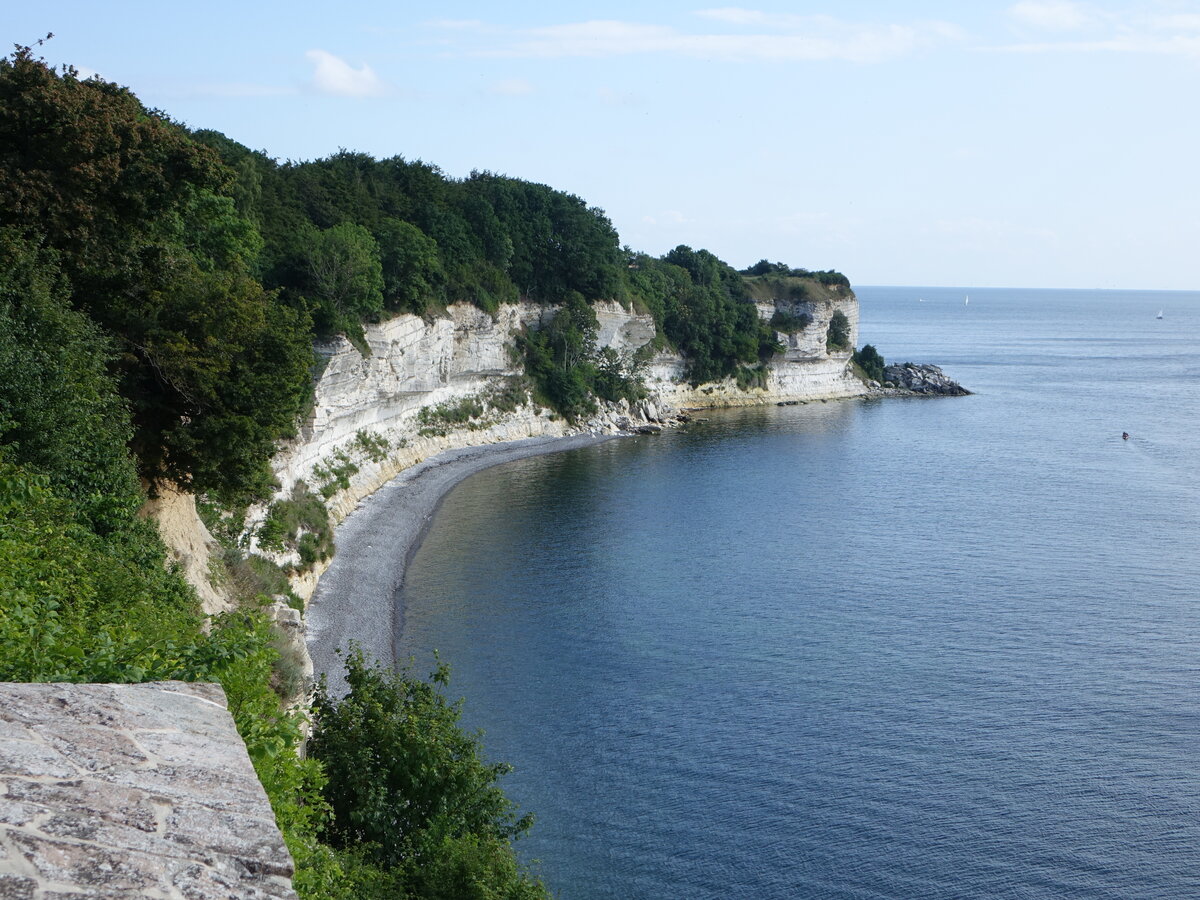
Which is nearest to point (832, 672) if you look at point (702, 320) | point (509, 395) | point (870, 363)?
point (509, 395)

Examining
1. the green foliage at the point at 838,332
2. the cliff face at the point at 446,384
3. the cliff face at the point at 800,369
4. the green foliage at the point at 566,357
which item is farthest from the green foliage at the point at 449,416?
the green foliage at the point at 838,332

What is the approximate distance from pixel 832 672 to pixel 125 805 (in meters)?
30.5

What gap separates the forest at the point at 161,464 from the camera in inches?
435

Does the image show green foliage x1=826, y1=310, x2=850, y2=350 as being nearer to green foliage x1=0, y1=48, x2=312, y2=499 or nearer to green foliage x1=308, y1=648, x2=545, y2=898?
green foliage x1=0, y1=48, x2=312, y2=499

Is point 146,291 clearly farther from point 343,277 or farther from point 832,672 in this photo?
point 343,277

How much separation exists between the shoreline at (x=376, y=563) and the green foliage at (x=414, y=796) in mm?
5881

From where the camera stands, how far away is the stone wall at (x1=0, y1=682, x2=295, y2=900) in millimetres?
4574

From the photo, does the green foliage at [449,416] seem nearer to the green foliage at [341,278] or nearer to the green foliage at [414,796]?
the green foliage at [341,278]

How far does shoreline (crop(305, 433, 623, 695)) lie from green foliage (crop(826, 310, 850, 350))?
198 ft

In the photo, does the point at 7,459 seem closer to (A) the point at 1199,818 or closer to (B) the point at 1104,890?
(B) the point at 1104,890

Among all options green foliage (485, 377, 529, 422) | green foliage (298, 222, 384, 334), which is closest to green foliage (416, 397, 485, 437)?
green foliage (485, 377, 529, 422)

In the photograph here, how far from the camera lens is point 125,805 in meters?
5.12

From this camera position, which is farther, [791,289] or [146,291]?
[791,289]

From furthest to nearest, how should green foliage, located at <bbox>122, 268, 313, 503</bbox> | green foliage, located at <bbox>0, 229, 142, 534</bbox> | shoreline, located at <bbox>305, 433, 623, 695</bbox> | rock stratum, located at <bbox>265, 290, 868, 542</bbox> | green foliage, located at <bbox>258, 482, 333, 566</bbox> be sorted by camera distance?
rock stratum, located at <bbox>265, 290, 868, 542</bbox>
green foliage, located at <bbox>258, 482, 333, 566</bbox>
shoreline, located at <bbox>305, 433, 623, 695</bbox>
green foliage, located at <bbox>122, 268, 313, 503</bbox>
green foliage, located at <bbox>0, 229, 142, 534</bbox>
